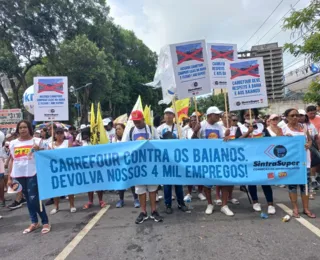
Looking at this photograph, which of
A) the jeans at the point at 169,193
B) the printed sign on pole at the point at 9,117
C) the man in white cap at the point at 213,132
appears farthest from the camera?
the printed sign on pole at the point at 9,117

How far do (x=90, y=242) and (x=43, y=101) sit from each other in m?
2.82

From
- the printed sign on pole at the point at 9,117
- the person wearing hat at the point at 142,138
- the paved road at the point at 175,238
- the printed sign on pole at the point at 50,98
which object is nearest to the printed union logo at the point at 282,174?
the paved road at the point at 175,238

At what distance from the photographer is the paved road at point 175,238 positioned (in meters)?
3.95

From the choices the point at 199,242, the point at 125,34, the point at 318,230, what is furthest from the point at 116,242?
the point at 125,34

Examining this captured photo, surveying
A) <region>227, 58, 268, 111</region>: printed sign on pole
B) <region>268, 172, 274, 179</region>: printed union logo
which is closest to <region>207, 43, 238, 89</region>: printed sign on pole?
<region>227, 58, 268, 111</region>: printed sign on pole

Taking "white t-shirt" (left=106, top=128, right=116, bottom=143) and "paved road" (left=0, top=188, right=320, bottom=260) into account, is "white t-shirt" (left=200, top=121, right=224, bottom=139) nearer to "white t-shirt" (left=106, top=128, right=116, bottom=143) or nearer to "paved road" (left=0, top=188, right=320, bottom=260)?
"paved road" (left=0, top=188, right=320, bottom=260)

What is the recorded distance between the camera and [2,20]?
24.1 meters

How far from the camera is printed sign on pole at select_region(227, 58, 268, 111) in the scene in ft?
17.6

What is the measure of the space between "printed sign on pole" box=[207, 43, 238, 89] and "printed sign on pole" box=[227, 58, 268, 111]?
112 cm

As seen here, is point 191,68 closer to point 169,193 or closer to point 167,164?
point 167,164

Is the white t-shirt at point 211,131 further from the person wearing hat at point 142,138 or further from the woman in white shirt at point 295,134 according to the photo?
the woman in white shirt at point 295,134

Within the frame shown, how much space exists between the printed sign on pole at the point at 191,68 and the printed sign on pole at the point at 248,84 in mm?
565

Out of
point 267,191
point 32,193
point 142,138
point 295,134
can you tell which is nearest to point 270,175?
point 267,191

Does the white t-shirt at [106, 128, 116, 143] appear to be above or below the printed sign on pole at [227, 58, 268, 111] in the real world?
below
